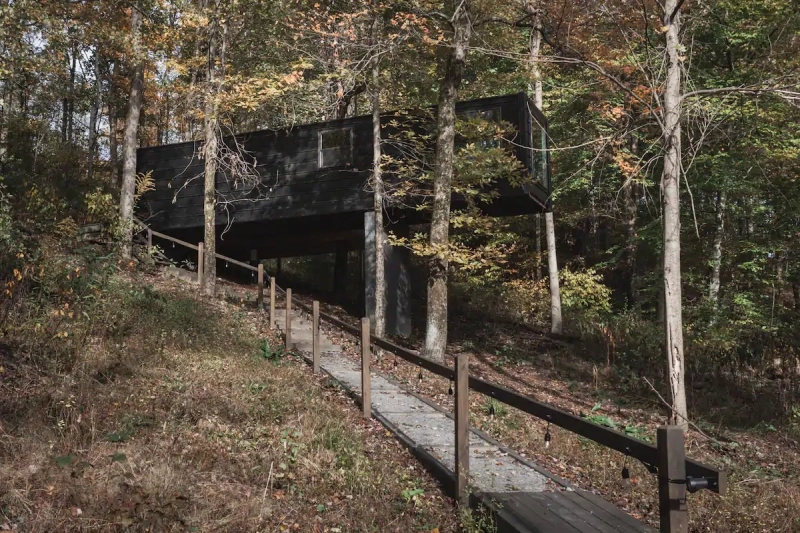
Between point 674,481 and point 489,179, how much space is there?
1268cm

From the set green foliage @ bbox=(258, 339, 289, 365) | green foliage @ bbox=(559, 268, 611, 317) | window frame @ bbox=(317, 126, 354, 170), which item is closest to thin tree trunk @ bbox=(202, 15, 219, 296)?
window frame @ bbox=(317, 126, 354, 170)

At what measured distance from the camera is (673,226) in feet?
33.3

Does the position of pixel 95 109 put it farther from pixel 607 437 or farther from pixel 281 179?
pixel 607 437

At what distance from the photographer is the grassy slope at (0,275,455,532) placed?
4.77 m

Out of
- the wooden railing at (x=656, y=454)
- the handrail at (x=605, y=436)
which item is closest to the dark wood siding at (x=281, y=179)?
the wooden railing at (x=656, y=454)

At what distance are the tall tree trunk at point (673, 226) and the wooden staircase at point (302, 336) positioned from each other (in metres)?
6.74

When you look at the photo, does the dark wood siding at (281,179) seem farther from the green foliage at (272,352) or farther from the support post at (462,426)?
the support post at (462,426)

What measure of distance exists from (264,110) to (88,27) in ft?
15.4

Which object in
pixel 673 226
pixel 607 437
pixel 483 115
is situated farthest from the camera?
pixel 483 115

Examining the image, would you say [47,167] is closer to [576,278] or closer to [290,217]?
[290,217]

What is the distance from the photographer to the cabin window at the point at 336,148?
18484 mm

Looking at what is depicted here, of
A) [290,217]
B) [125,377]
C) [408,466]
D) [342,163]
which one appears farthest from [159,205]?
[408,466]

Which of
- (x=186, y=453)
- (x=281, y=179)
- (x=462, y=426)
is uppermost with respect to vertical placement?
(x=281, y=179)

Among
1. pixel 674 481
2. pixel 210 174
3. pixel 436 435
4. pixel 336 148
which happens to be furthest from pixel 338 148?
pixel 674 481
